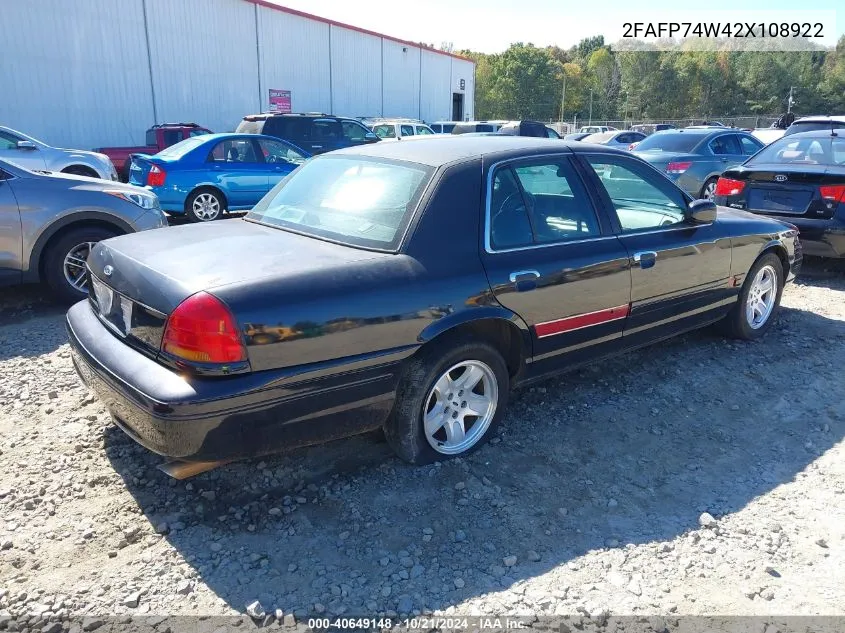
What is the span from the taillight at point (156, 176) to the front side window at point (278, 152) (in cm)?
174

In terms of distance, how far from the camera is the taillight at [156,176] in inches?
391

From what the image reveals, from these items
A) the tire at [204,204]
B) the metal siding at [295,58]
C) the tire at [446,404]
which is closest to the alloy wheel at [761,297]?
the tire at [446,404]

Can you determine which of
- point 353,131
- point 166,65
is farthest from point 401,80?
point 353,131

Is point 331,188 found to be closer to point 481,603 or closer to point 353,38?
point 481,603

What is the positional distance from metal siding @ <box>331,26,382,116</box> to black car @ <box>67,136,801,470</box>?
25.8m

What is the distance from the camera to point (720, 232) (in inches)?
186

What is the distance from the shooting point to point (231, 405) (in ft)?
8.58

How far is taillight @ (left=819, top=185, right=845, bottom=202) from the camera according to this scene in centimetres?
680

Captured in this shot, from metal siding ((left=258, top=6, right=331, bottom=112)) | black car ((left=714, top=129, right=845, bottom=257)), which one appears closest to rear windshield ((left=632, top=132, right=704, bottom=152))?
black car ((left=714, top=129, right=845, bottom=257))

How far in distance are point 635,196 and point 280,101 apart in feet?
76.9

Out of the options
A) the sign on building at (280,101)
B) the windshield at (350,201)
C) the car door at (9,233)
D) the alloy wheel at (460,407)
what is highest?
the sign on building at (280,101)

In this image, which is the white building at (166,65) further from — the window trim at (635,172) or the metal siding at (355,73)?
the window trim at (635,172)

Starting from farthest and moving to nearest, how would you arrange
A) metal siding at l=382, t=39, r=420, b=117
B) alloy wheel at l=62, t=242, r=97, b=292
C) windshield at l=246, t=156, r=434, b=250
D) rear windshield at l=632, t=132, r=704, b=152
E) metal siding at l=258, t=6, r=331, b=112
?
metal siding at l=382, t=39, r=420, b=117 < metal siding at l=258, t=6, r=331, b=112 < rear windshield at l=632, t=132, r=704, b=152 < alloy wheel at l=62, t=242, r=97, b=292 < windshield at l=246, t=156, r=434, b=250

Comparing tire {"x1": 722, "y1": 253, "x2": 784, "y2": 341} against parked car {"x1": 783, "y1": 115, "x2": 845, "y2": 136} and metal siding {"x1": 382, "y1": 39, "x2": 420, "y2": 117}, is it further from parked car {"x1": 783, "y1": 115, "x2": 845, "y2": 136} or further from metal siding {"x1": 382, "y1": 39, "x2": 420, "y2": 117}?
metal siding {"x1": 382, "y1": 39, "x2": 420, "y2": 117}
